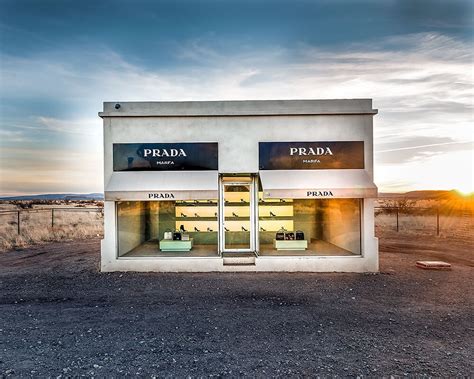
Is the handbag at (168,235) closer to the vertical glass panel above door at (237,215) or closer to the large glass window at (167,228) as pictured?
the large glass window at (167,228)

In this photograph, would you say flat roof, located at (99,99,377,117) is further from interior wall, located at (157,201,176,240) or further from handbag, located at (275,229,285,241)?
handbag, located at (275,229,285,241)

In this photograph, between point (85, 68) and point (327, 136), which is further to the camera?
point (85, 68)

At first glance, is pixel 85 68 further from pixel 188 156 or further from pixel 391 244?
pixel 391 244

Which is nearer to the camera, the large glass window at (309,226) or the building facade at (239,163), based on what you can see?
the building facade at (239,163)

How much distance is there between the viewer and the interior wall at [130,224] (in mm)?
10547

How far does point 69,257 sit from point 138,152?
570 centimetres

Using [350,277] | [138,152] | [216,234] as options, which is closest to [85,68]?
[138,152]

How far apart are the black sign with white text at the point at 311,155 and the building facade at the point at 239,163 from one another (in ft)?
0.11

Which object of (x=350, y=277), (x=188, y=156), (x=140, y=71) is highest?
(x=140, y=71)

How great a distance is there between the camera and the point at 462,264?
11062mm

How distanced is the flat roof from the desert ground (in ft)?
16.9

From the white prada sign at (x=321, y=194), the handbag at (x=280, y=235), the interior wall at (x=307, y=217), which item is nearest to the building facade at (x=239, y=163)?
the white prada sign at (x=321, y=194)

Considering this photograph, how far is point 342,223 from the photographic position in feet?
36.9

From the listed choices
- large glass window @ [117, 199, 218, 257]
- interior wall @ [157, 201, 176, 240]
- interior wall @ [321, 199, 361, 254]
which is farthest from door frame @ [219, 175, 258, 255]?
interior wall @ [321, 199, 361, 254]
